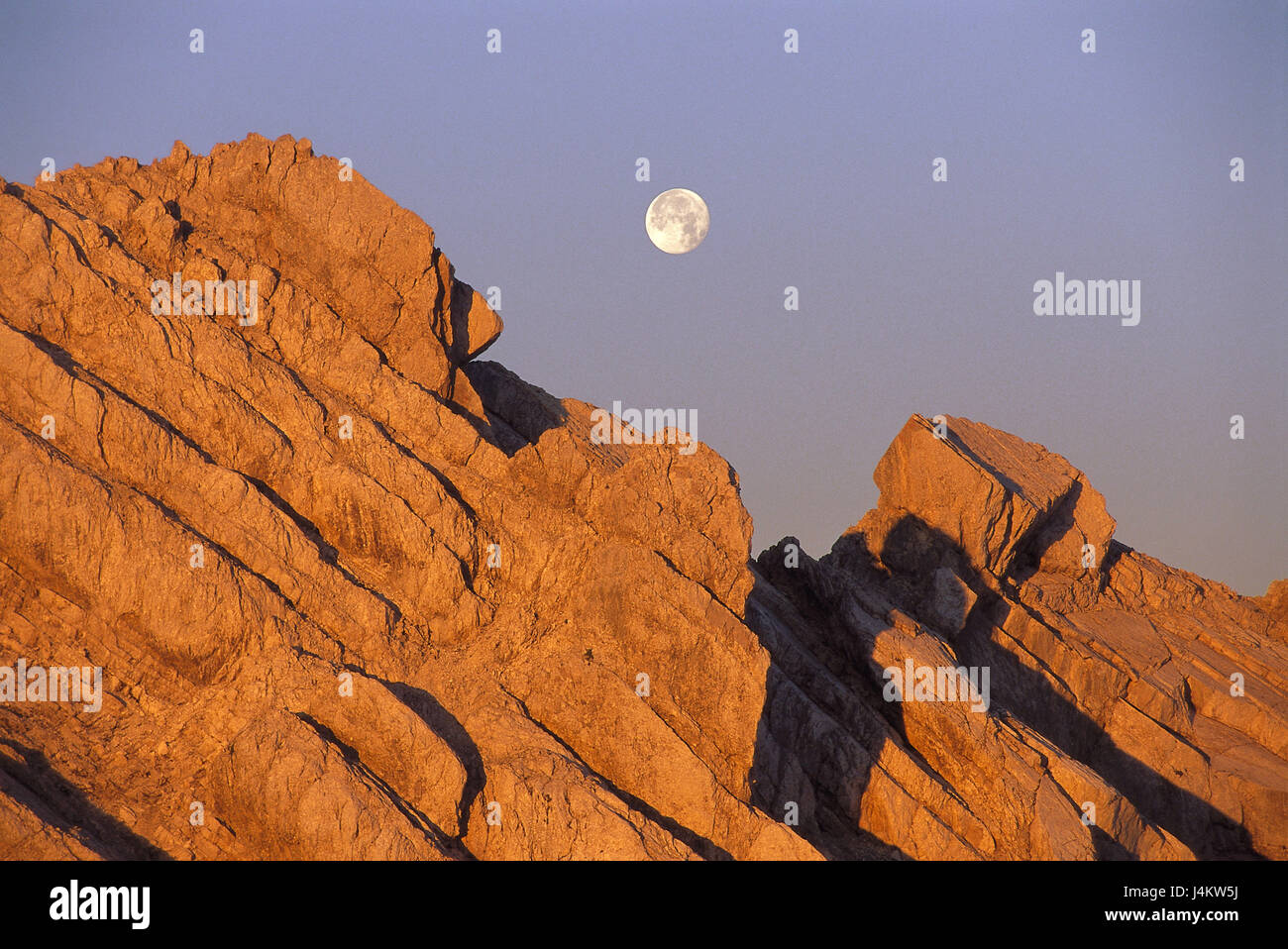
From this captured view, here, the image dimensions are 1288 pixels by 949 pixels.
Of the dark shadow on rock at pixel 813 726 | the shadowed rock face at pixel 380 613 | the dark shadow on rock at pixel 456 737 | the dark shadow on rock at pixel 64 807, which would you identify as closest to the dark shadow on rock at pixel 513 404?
the shadowed rock face at pixel 380 613

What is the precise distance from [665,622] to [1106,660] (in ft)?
72.7

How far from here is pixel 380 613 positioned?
32812mm

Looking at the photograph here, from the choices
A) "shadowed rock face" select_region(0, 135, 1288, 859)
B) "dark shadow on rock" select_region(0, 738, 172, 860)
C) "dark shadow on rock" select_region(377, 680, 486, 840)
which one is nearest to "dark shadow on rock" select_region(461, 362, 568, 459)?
→ "shadowed rock face" select_region(0, 135, 1288, 859)

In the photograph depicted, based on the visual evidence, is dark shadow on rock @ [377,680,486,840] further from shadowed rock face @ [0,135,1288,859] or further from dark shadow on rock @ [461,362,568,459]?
dark shadow on rock @ [461,362,568,459]

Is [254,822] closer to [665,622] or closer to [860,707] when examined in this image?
[665,622]

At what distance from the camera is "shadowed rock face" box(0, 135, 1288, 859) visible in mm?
29422

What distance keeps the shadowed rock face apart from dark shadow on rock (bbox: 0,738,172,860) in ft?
0.30

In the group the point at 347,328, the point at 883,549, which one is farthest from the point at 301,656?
the point at 883,549

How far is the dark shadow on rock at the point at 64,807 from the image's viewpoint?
87.4ft

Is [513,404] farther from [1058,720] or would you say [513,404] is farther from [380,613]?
[1058,720]

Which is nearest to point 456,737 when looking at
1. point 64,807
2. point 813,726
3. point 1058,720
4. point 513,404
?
point 64,807

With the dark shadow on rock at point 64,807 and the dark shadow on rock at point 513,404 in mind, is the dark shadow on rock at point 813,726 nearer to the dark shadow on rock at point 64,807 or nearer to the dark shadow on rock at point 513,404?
the dark shadow on rock at point 513,404

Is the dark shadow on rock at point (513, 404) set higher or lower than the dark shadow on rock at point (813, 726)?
higher

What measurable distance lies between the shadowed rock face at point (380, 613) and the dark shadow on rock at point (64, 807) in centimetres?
9
